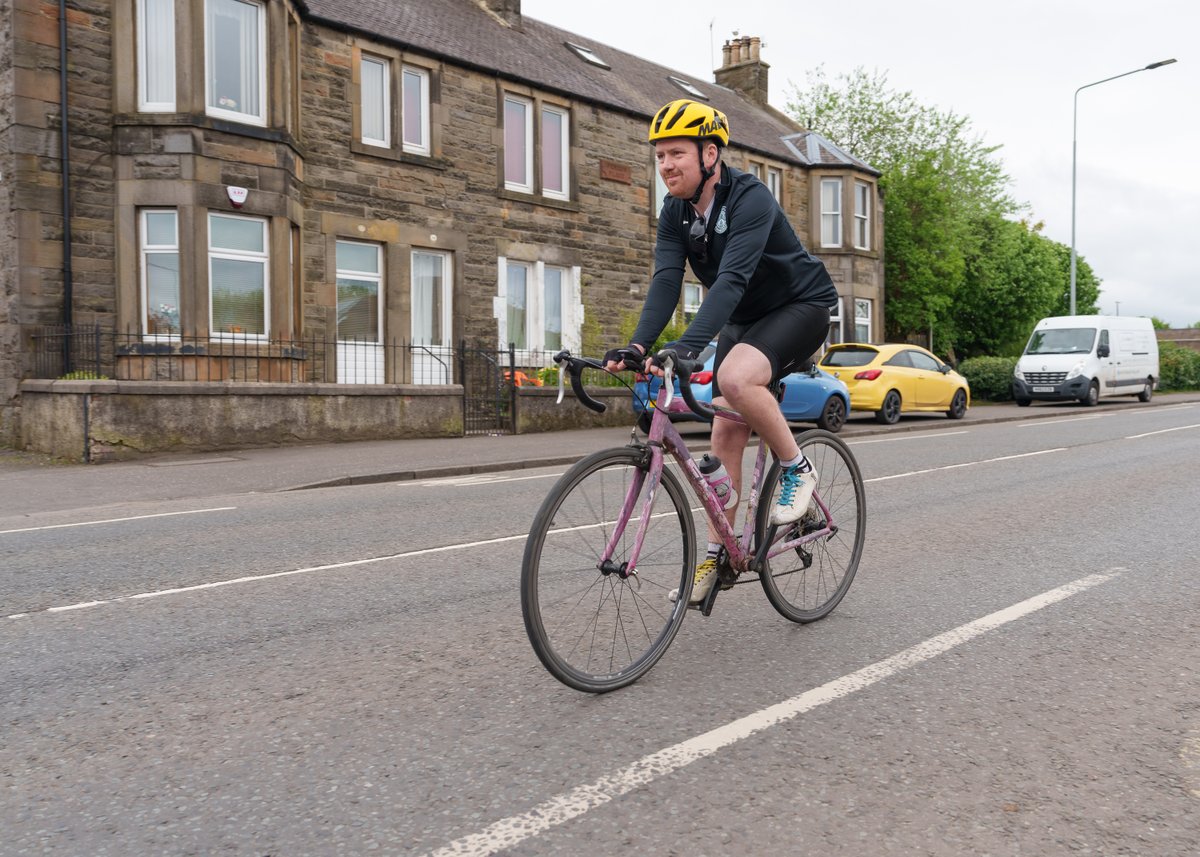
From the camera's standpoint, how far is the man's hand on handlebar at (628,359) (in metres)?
3.73

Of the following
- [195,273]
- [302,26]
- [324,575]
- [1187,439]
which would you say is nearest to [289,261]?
[195,273]

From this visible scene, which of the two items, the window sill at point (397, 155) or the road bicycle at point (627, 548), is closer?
the road bicycle at point (627, 548)

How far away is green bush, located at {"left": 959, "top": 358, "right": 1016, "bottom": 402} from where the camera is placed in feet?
102

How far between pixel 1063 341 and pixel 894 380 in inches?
418

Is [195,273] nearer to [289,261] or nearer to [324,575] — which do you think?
[289,261]

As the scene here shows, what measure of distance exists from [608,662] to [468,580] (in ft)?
7.10

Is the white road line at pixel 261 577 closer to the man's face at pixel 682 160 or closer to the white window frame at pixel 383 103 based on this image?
the man's face at pixel 682 160

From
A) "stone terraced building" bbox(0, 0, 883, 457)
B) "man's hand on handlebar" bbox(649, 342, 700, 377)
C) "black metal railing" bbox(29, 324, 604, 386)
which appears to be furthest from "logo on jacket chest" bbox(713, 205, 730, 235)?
"stone terraced building" bbox(0, 0, 883, 457)

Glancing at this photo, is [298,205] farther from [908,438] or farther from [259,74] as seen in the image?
[908,438]

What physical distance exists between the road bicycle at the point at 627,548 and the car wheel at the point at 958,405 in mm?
19081

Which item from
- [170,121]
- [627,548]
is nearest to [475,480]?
[627,548]

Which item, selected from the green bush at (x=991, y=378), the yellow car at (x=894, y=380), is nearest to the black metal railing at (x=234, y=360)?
the yellow car at (x=894, y=380)

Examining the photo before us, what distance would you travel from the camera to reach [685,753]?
10.6 feet

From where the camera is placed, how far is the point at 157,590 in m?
5.77
